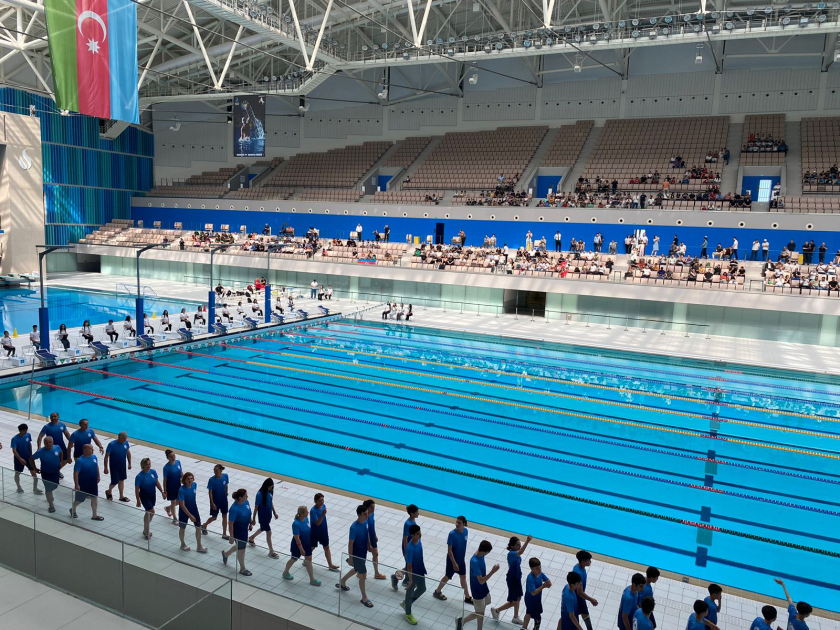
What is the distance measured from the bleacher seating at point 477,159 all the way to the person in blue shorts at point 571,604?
27.6 meters

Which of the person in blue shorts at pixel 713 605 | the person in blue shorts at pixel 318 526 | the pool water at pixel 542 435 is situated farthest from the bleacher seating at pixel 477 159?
the person in blue shorts at pixel 713 605

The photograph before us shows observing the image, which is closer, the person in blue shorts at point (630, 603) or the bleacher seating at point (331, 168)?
the person in blue shorts at point (630, 603)

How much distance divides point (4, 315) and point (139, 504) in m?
18.4

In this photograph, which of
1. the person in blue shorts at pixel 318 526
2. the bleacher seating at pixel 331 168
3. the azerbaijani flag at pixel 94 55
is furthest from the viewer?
the bleacher seating at pixel 331 168

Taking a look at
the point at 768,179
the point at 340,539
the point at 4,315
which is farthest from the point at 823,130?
the point at 4,315

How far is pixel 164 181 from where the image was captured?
140 feet

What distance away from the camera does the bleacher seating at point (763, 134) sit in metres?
27.0

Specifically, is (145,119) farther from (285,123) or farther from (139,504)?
(139,504)

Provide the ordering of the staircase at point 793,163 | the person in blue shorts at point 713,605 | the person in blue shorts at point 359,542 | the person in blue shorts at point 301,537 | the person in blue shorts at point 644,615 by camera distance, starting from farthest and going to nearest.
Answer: the staircase at point 793,163
the person in blue shorts at point 301,537
the person in blue shorts at point 359,542
the person in blue shorts at point 713,605
the person in blue shorts at point 644,615

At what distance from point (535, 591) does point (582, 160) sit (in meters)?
28.5

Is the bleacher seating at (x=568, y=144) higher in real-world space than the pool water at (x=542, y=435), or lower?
higher

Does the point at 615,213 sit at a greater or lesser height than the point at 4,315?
greater

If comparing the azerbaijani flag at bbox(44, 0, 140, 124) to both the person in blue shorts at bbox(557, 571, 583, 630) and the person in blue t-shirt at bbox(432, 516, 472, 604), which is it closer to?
the person in blue t-shirt at bbox(432, 516, 472, 604)

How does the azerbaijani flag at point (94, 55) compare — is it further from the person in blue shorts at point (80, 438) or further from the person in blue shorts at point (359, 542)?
the person in blue shorts at point (359, 542)
